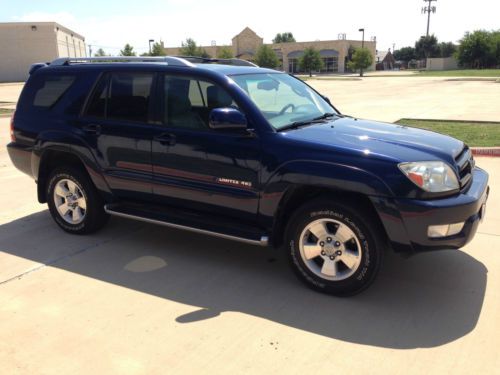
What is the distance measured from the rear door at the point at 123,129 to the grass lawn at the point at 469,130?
7.17 metres

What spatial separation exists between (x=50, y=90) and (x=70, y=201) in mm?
1218

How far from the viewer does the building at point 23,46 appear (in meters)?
64.4

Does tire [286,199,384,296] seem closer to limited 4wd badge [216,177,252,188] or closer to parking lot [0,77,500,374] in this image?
parking lot [0,77,500,374]

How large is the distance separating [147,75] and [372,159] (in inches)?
91.8

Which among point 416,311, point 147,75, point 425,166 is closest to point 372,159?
point 425,166

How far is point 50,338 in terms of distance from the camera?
3.29 metres

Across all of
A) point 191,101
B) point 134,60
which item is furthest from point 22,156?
point 191,101

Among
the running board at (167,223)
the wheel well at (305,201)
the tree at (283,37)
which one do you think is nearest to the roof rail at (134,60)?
the running board at (167,223)

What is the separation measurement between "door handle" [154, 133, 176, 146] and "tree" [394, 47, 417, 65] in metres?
145

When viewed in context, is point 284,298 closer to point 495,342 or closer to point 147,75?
point 495,342

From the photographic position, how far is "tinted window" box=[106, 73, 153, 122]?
4.54 m

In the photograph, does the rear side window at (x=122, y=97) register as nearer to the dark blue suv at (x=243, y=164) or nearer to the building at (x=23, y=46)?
the dark blue suv at (x=243, y=164)

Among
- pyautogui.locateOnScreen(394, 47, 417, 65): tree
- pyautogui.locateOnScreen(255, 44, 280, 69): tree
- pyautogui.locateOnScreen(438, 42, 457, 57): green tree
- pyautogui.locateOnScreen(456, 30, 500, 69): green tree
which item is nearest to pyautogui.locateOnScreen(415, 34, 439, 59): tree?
pyautogui.locateOnScreen(438, 42, 457, 57): green tree

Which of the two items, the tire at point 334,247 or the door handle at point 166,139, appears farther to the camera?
the door handle at point 166,139
